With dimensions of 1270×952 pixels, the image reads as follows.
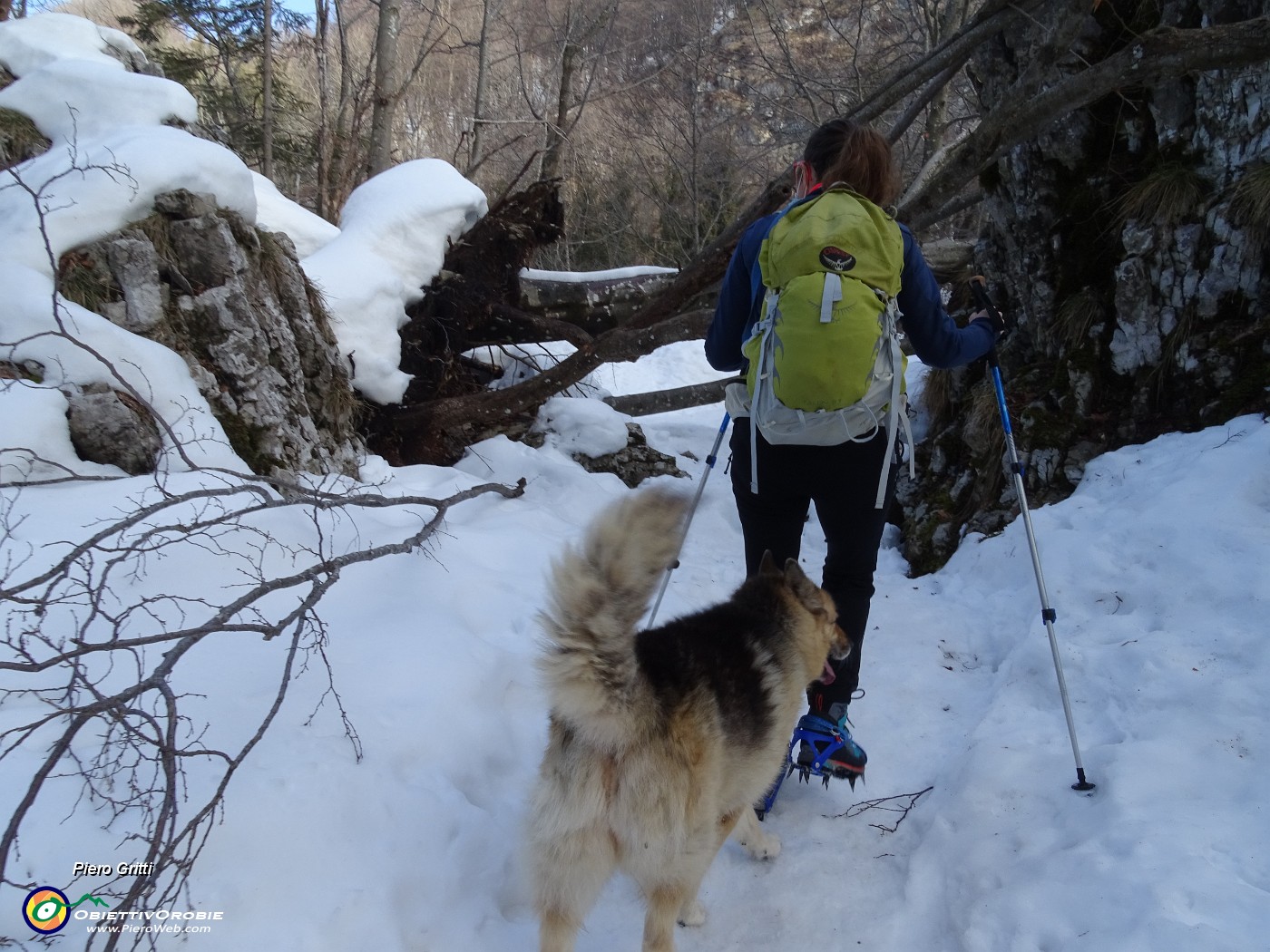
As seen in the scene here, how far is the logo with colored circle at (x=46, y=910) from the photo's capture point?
1801 millimetres

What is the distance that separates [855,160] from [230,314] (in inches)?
151

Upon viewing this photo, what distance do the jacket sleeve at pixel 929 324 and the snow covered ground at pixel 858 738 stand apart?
5.27 ft

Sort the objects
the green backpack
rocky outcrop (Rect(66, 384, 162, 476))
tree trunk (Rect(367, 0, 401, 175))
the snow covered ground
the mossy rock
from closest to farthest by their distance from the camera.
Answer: the snow covered ground, the green backpack, rocky outcrop (Rect(66, 384, 162, 476)), the mossy rock, tree trunk (Rect(367, 0, 401, 175))

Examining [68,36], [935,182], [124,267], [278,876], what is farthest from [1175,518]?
[68,36]

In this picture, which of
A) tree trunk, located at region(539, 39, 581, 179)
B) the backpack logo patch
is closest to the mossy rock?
the backpack logo patch

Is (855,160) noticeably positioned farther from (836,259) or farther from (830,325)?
(830,325)

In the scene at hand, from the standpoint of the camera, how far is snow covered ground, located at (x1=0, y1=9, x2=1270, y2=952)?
2.08 m

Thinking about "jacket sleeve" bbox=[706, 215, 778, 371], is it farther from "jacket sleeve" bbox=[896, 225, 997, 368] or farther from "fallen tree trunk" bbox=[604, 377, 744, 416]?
"fallen tree trunk" bbox=[604, 377, 744, 416]

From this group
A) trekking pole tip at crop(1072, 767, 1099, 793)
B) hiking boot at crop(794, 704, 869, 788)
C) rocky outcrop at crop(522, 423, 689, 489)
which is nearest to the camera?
trekking pole tip at crop(1072, 767, 1099, 793)

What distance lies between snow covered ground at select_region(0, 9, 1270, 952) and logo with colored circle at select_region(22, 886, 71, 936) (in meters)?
0.03

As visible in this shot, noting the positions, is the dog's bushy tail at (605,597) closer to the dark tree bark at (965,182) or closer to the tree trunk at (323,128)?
the dark tree bark at (965,182)

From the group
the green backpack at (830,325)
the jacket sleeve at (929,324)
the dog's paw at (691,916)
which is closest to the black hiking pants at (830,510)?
the green backpack at (830,325)

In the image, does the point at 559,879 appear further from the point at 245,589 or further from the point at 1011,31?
the point at 1011,31

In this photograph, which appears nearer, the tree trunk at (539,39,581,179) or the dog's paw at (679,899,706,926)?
the dog's paw at (679,899,706,926)
